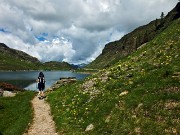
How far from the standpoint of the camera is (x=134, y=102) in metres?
22.1

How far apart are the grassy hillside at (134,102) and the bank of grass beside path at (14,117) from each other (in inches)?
130

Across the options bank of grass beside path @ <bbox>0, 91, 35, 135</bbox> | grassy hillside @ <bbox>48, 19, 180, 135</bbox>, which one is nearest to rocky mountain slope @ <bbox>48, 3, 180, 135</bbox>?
grassy hillside @ <bbox>48, 19, 180, 135</bbox>

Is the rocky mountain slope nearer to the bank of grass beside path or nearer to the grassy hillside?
the grassy hillside

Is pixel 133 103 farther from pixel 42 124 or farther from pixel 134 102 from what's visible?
pixel 42 124

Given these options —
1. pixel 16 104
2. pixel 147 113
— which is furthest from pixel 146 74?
pixel 16 104

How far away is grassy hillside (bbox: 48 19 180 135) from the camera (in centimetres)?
1925

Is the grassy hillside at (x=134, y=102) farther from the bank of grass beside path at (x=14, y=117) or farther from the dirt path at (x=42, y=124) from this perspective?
the bank of grass beside path at (x=14, y=117)

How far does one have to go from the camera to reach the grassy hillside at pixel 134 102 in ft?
63.2

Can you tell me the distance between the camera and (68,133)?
77.4ft

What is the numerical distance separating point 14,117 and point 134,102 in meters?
17.7

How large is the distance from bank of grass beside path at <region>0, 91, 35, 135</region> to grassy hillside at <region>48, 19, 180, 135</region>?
3292mm

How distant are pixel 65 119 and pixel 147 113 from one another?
9.85 metres

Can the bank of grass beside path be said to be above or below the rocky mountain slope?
below

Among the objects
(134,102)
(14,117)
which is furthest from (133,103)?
(14,117)
